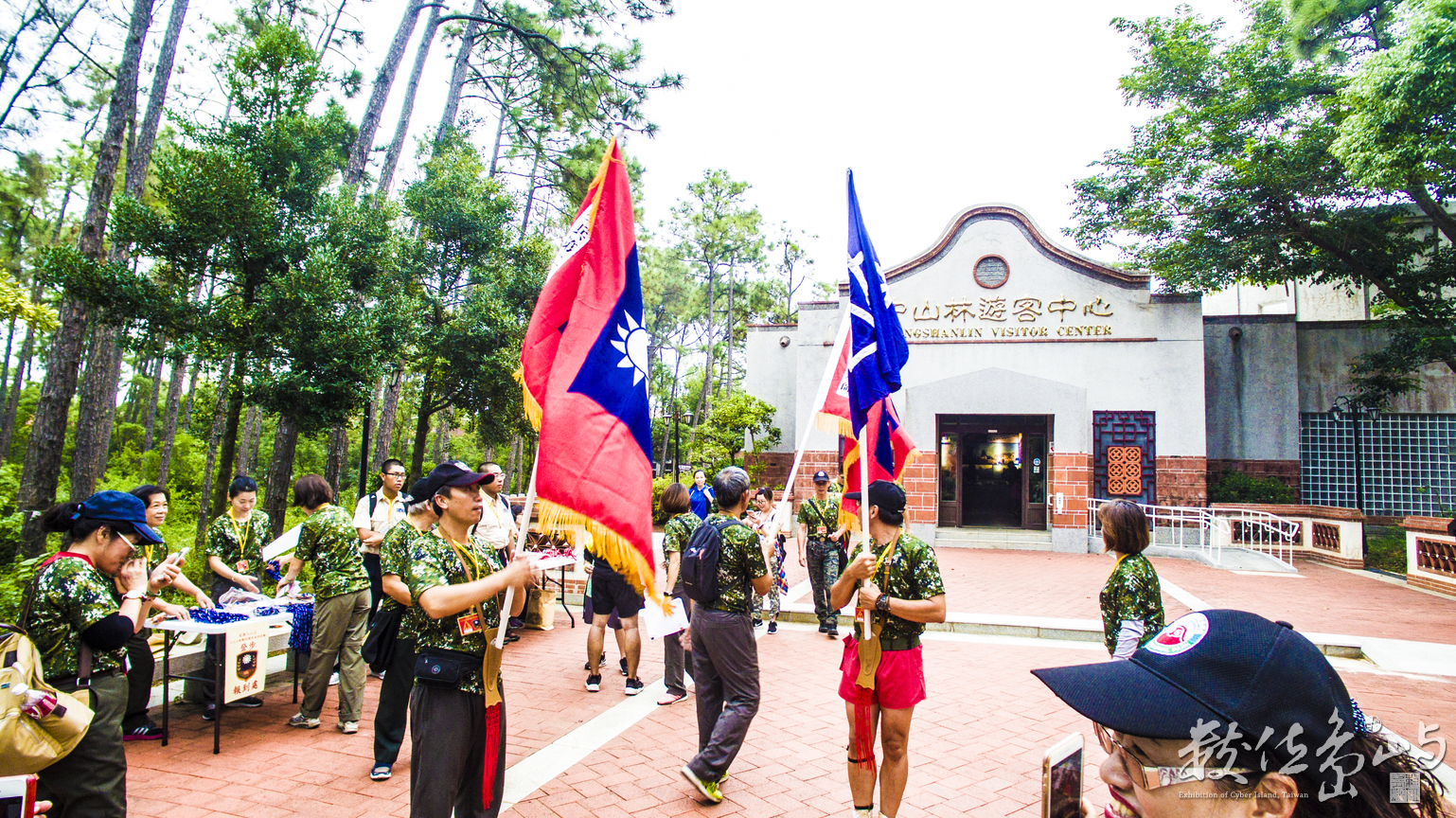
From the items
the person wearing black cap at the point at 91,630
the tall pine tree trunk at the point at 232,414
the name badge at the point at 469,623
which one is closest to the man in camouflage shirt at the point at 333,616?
the person wearing black cap at the point at 91,630

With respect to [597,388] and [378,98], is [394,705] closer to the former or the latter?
[597,388]

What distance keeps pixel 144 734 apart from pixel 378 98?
948 centimetres

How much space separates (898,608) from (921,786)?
1.65 metres

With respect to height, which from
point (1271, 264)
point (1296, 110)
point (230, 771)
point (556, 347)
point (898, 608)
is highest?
point (1296, 110)

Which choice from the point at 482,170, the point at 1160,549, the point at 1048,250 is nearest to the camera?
the point at 482,170

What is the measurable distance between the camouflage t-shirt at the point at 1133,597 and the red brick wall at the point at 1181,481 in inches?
550

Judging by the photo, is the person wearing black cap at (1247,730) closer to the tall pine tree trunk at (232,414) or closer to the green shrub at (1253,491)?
the tall pine tree trunk at (232,414)

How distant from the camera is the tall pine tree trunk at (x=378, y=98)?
10.3 meters

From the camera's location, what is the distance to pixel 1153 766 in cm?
130

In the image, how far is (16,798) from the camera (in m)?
Answer: 2.33

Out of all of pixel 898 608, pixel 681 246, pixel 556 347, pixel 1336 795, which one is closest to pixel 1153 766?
pixel 1336 795

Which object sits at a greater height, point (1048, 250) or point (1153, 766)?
point (1048, 250)

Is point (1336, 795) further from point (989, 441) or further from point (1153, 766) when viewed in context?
point (989, 441)

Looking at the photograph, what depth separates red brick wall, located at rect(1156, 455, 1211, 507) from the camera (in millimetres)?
15696
